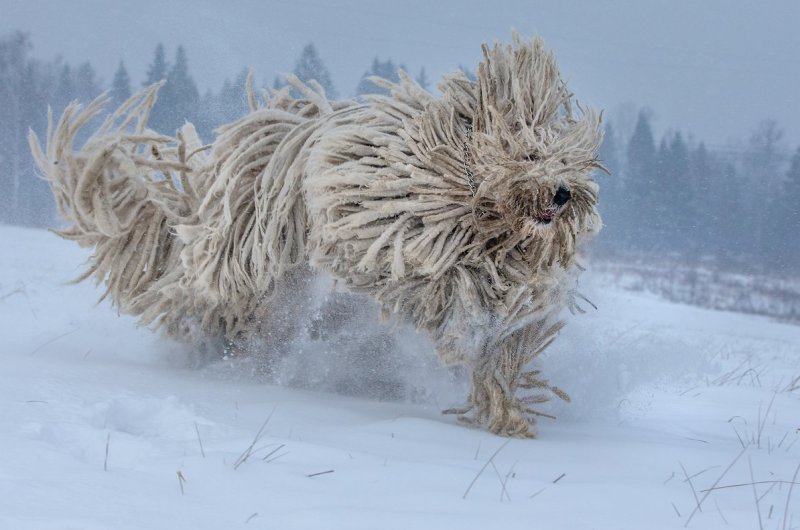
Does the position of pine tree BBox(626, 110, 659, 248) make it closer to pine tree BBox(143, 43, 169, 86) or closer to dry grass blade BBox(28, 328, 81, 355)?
pine tree BBox(143, 43, 169, 86)

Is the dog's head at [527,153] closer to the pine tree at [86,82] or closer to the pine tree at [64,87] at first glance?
the pine tree at [86,82]

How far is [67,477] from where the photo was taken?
1928mm

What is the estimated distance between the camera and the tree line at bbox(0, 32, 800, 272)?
21109 mm

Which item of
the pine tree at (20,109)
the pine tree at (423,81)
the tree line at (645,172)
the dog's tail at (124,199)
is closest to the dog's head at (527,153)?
the pine tree at (423,81)

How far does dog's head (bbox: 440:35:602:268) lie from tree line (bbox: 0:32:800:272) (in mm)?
15237

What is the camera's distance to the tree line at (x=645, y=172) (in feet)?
69.3

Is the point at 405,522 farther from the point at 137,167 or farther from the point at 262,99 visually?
the point at 262,99

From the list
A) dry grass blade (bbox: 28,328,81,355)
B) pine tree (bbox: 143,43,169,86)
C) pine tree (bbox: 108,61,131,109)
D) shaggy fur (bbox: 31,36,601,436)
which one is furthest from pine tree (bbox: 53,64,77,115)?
shaggy fur (bbox: 31,36,601,436)

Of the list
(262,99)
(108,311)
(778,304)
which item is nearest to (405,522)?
(262,99)

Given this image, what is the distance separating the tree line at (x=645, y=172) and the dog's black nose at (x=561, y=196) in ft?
51.0

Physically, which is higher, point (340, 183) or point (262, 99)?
point (262, 99)

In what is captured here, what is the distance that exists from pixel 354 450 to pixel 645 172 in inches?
1010

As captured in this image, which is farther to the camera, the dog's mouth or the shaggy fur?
the shaggy fur

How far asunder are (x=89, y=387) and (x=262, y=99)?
220cm
